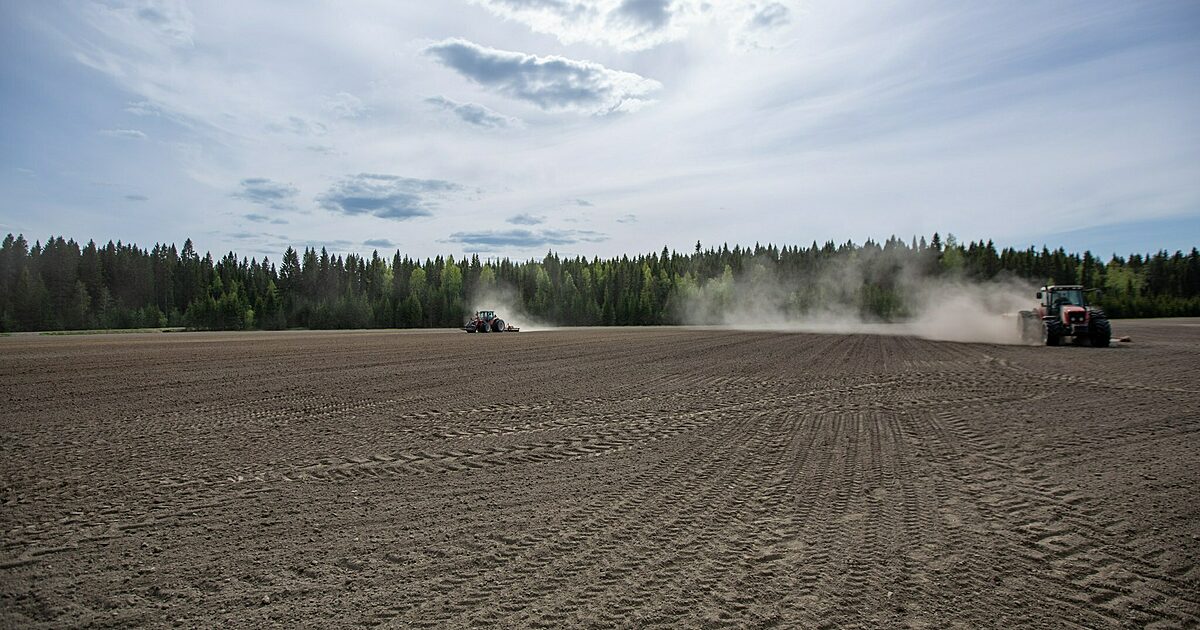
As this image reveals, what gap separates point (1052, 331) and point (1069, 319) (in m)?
0.87

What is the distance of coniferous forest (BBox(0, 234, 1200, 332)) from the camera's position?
108 metres

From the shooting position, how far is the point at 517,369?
20.9m

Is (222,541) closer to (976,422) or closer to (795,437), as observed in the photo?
(795,437)

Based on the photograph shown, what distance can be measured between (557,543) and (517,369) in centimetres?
1550

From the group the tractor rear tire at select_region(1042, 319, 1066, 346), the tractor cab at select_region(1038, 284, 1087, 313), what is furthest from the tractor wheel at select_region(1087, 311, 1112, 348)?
the tractor cab at select_region(1038, 284, 1087, 313)

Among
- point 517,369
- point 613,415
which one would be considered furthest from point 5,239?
point 613,415

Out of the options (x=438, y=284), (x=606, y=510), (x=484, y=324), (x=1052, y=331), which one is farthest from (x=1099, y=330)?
(x=438, y=284)

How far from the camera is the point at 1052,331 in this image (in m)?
28.6

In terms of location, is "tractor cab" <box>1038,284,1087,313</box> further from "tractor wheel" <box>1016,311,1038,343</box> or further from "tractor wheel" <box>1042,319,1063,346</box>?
"tractor wheel" <box>1016,311,1038,343</box>

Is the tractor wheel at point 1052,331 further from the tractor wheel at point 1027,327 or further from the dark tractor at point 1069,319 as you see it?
the tractor wheel at point 1027,327

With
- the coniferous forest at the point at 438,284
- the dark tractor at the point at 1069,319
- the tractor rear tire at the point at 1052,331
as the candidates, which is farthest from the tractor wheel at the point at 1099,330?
the coniferous forest at the point at 438,284

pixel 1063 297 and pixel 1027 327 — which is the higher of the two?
pixel 1063 297

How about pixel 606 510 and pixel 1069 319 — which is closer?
pixel 606 510

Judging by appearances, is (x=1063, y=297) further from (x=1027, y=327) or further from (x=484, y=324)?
(x=484, y=324)
